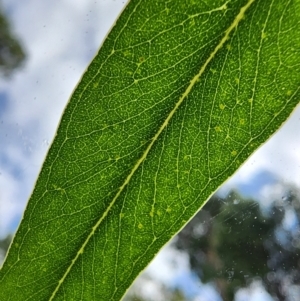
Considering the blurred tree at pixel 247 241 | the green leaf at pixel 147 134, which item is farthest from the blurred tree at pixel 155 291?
the green leaf at pixel 147 134

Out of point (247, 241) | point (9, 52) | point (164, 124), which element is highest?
point (9, 52)

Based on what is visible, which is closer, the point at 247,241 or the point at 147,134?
the point at 147,134

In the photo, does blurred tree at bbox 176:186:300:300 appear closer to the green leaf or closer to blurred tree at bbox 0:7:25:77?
blurred tree at bbox 0:7:25:77

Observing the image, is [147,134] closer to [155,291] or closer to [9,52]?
[9,52]

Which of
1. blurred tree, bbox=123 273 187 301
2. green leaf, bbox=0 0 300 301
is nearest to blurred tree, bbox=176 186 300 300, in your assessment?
blurred tree, bbox=123 273 187 301

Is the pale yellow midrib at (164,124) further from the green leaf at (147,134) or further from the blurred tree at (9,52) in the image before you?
the blurred tree at (9,52)

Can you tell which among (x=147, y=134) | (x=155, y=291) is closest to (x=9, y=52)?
(x=155, y=291)

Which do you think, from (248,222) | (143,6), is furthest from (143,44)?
(248,222)
